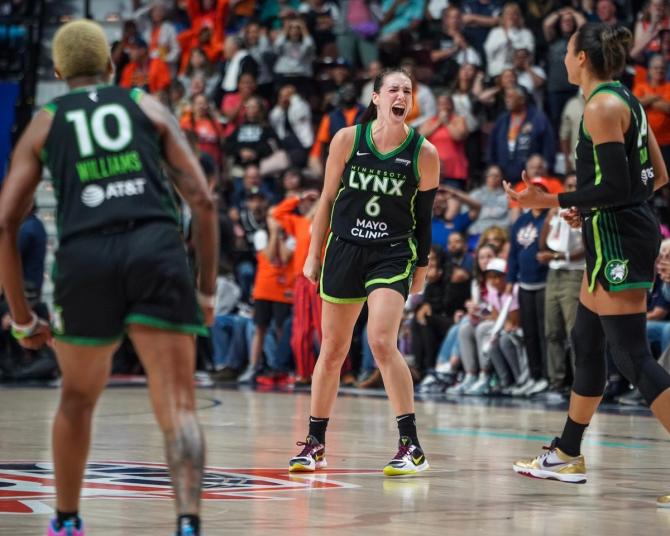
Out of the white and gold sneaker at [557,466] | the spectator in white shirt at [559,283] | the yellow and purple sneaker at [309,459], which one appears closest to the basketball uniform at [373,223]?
the yellow and purple sneaker at [309,459]

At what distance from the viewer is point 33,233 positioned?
1393 cm

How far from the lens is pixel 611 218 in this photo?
5820 millimetres

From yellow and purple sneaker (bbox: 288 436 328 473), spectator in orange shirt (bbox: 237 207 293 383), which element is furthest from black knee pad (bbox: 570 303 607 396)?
spectator in orange shirt (bbox: 237 207 293 383)

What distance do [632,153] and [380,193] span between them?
144 cm

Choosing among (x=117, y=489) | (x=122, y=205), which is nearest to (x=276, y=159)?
(x=117, y=489)

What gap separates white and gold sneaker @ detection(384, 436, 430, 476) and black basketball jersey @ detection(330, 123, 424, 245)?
108 cm

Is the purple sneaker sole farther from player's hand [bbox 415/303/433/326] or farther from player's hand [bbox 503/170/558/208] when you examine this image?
player's hand [bbox 415/303/433/326]

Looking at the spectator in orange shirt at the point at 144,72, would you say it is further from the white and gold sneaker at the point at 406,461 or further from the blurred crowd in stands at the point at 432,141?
the white and gold sneaker at the point at 406,461

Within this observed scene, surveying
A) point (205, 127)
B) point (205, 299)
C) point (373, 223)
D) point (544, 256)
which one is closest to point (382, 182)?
point (373, 223)

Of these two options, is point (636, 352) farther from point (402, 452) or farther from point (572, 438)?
point (402, 452)

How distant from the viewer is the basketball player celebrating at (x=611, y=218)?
569 cm

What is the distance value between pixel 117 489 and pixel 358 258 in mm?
1829

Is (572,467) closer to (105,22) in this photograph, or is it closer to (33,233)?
(33,233)

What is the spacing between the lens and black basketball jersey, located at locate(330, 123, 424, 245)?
22.0ft
